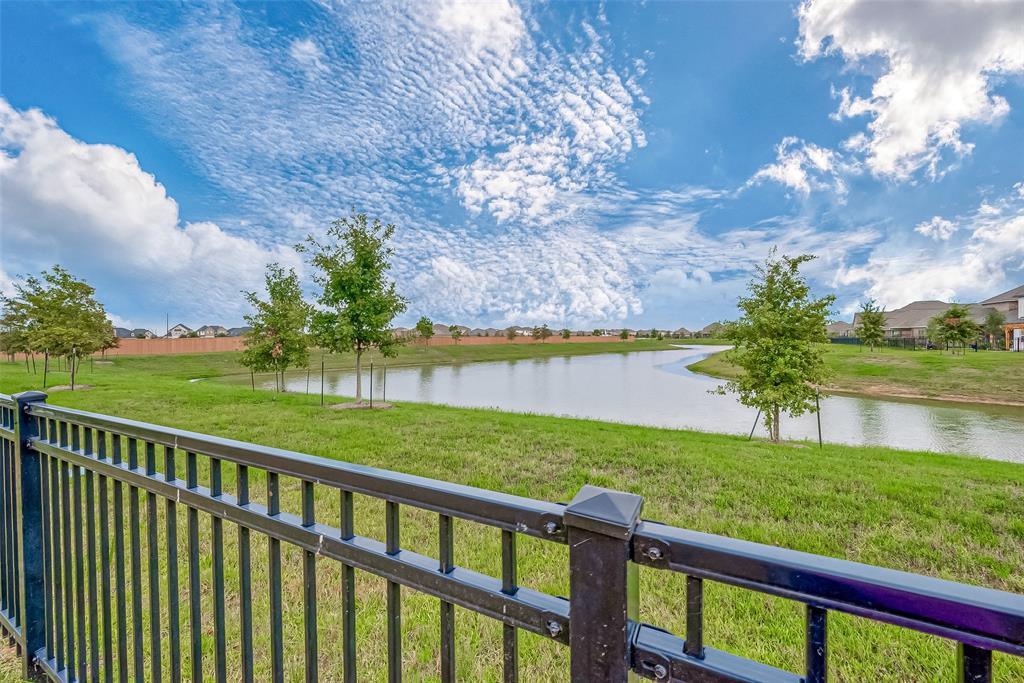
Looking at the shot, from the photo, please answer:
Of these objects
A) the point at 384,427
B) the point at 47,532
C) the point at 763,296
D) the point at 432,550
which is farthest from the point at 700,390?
the point at 47,532

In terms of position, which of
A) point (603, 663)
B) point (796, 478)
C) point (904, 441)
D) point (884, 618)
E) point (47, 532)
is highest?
point (884, 618)

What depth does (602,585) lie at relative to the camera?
0.87 m

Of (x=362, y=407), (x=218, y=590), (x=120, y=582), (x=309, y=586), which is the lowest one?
(x=362, y=407)

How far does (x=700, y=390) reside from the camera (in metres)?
22.8

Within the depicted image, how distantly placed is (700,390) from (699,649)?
77.3ft

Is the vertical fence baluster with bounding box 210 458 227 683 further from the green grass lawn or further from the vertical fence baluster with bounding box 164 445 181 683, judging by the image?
the green grass lawn

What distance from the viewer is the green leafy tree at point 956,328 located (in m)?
35.8

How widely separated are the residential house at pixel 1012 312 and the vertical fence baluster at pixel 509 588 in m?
58.9

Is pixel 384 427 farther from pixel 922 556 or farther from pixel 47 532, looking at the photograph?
pixel 922 556

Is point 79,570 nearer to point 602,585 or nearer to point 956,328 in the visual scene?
point 602,585

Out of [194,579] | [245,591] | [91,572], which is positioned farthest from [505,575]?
[91,572]

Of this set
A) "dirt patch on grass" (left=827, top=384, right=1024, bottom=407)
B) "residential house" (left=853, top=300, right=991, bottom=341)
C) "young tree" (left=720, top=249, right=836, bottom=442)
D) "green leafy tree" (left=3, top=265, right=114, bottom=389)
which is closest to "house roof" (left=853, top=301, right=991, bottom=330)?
"residential house" (left=853, top=300, right=991, bottom=341)

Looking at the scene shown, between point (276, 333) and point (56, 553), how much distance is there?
50.4 ft

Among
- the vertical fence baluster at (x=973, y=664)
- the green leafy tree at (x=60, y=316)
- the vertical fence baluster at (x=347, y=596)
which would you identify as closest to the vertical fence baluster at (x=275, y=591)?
the vertical fence baluster at (x=347, y=596)
